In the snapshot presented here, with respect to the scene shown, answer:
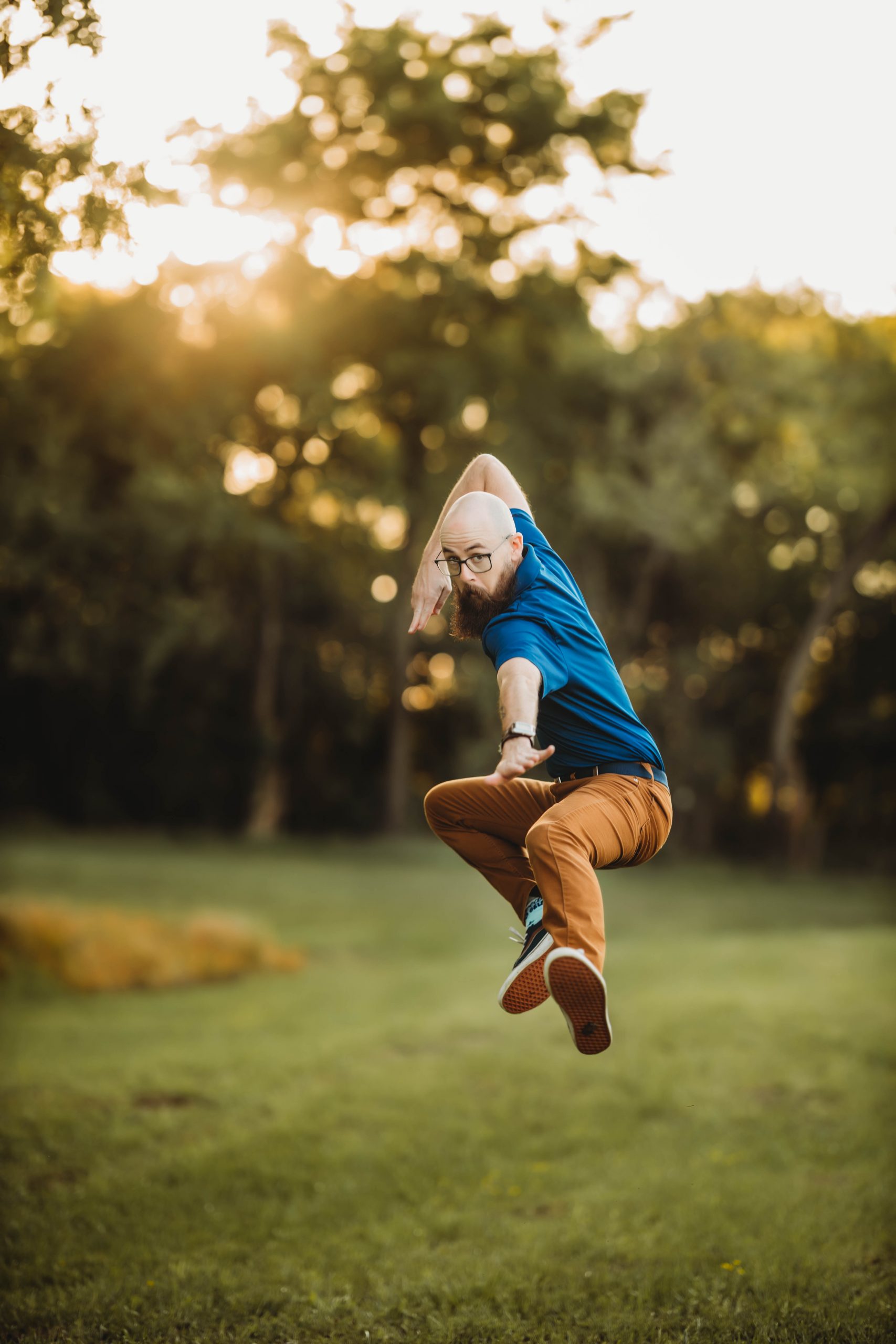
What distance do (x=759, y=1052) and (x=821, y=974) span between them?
13.6ft

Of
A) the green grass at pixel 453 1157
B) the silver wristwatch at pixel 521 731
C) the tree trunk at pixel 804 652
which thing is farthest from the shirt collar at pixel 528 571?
the tree trunk at pixel 804 652

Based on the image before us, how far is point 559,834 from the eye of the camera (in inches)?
170

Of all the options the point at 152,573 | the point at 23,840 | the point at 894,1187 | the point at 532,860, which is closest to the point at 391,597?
the point at 152,573

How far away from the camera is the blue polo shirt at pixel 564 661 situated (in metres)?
4.21

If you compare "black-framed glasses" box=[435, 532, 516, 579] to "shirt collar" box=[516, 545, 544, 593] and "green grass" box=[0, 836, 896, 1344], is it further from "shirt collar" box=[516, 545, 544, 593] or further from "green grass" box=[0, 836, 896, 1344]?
"green grass" box=[0, 836, 896, 1344]

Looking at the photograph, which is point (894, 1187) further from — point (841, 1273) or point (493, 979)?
point (493, 979)

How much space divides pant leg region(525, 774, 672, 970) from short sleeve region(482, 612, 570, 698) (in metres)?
0.51

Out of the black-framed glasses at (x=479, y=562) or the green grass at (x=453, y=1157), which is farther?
the green grass at (x=453, y=1157)

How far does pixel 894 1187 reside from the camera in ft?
23.7

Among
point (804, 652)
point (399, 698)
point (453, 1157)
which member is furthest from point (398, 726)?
point (453, 1157)

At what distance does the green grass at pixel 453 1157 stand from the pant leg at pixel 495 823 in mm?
2045

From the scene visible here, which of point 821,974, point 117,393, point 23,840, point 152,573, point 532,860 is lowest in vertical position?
point 23,840

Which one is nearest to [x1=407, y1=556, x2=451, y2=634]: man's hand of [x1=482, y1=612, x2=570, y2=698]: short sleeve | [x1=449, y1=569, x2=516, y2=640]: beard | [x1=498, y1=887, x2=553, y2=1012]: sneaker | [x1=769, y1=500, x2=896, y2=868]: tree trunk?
[x1=449, y1=569, x2=516, y2=640]: beard

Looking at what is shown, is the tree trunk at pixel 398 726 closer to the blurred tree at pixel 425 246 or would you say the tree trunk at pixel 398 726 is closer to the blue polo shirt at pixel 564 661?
the blurred tree at pixel 425 246
